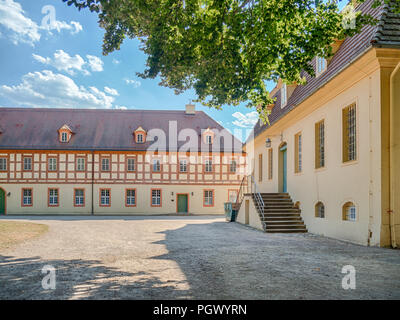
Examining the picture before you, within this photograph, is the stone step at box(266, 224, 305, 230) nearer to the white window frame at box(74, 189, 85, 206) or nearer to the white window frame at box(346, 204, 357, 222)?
the white window frame at box(346, 204, 357, 222)

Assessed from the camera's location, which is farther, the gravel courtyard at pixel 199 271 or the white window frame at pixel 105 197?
the white window frame at pixel 105 197

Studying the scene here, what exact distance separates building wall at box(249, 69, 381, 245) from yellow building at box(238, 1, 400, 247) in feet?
0.09

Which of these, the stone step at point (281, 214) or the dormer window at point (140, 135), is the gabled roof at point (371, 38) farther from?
the dormer window at point (140, 135)

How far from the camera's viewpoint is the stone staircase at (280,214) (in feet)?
48.1

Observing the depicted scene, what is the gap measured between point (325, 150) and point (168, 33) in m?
7.29

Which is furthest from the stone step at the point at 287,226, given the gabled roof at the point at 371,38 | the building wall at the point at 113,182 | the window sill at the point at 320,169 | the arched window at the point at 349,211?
the building wall at the point at 113,182

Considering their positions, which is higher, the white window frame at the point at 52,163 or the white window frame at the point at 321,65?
the white window frame at the point at 321,65

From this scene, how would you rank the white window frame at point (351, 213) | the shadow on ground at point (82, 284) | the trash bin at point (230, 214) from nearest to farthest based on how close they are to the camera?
the shadow on ground at point (82, 284)
the white window frame at point (351, 213)
the trash bin at point (230, 214)

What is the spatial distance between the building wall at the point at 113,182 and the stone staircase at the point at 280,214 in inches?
673

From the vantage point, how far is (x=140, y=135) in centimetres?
3478

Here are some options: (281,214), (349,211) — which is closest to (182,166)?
(281,214)

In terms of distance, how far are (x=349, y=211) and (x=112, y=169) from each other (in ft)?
82.6

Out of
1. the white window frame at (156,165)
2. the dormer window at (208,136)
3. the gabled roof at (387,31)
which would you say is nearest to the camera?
the gabled roof at (387,31)

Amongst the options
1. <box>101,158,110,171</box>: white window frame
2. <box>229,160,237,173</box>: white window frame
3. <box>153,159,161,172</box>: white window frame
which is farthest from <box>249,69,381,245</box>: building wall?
<box>101,158,110,171</box>: white window frame
